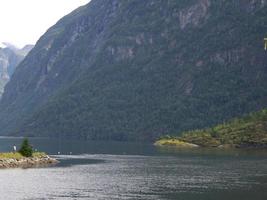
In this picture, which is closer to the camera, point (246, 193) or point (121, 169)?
point (246, 193)

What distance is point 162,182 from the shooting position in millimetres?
154625

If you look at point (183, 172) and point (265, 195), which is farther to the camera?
point (183, 172)

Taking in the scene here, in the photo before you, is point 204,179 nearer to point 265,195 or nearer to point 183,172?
point 183,172

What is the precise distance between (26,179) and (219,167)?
68446 mm

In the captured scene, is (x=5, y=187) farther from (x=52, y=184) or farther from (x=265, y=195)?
(x=265, y=195)

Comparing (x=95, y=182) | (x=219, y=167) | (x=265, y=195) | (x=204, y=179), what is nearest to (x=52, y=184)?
(x=95, y=182)

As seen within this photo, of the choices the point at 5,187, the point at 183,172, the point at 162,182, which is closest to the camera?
the point at 5,187

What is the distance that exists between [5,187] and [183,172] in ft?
199

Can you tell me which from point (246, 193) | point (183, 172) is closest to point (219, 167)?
point (183, 172)

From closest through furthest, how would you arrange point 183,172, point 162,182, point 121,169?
1. point 162,182
2. point 183,172
3. point 121,169

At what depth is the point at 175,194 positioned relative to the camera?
432 feet

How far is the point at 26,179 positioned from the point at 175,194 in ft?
159

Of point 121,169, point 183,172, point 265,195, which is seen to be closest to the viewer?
point 265,195

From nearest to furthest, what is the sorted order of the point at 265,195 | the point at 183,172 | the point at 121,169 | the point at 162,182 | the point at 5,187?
the point at 265,195 → the point at 5,187 → the point at 162,182 → the point at 183,172 → the point at 121,169
